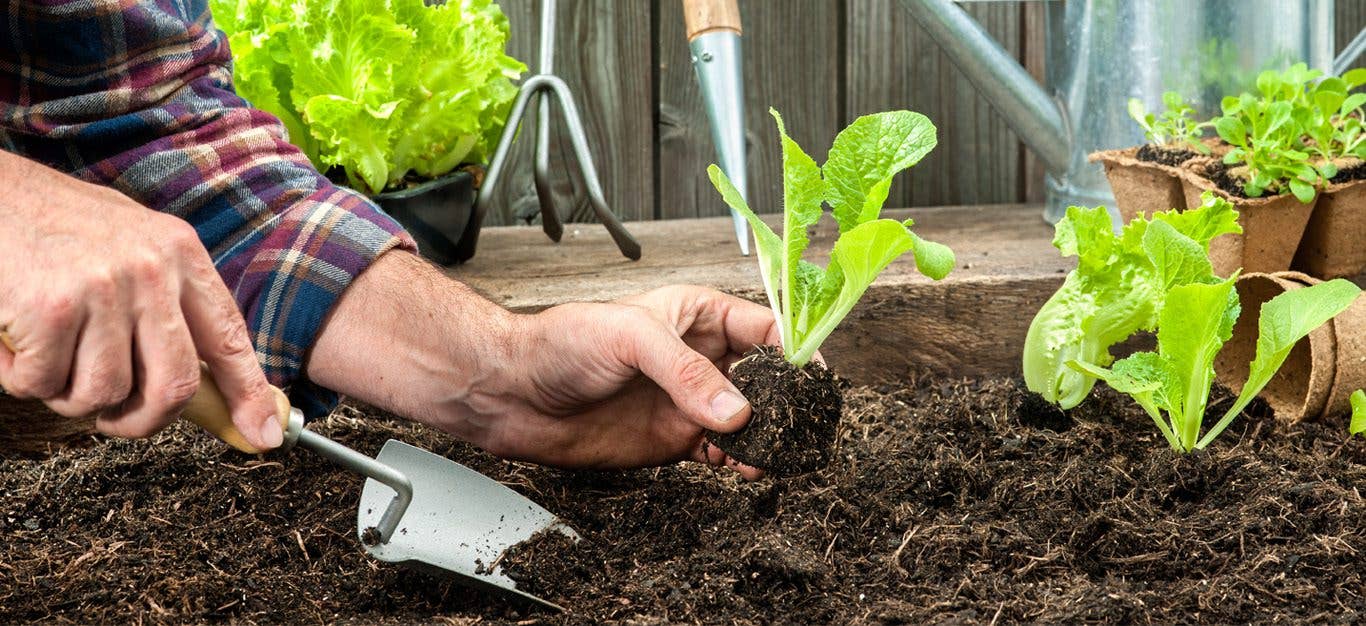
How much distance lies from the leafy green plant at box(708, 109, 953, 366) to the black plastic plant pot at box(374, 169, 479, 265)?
735 millimetres

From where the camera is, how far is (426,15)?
74.6 inches

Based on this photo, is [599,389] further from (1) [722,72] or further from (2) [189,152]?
(1) [722,72]

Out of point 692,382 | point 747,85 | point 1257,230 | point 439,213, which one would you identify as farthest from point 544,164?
point 1257,230

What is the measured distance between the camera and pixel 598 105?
243 centimetres

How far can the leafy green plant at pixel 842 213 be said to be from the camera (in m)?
1.17

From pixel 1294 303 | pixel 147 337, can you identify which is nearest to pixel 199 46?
pixel 147 337

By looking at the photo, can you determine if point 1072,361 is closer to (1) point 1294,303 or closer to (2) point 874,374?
(1) point 1294,303

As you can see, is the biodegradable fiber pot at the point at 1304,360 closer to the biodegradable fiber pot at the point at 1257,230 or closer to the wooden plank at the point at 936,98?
the biodegradable fiber pot at the point at 1257,230

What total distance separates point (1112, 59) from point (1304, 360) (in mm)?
628

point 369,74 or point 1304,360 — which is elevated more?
point 369,74

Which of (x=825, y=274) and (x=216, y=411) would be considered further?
(x=825, y=274)

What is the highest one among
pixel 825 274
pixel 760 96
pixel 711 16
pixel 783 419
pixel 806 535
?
pixel 711 16

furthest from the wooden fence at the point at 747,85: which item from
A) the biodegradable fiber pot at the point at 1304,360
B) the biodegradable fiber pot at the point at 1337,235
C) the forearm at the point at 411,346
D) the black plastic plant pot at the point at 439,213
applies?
the forearm at the point at 411,346

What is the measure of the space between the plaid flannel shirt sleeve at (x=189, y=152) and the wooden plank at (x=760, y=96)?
3.61 feet
